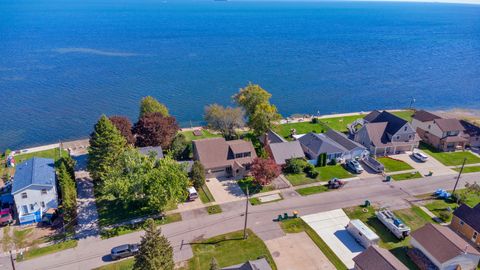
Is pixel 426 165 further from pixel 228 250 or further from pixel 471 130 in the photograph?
pixel 228 250

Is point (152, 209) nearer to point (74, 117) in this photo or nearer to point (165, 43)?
point (74, 117)

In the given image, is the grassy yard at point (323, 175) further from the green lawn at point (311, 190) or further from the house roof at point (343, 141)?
the house roof at point (343, 141)

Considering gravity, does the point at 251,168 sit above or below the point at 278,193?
above

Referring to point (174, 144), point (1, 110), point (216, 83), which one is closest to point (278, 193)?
point (174, 144)

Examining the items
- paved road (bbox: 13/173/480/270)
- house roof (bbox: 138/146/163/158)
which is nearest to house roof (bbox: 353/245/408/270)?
paved road (bbox: 13/173/480/270)

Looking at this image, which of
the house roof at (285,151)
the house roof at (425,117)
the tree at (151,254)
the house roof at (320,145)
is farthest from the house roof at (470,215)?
the tree at (151,254)

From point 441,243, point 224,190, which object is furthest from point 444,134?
point 224,190
